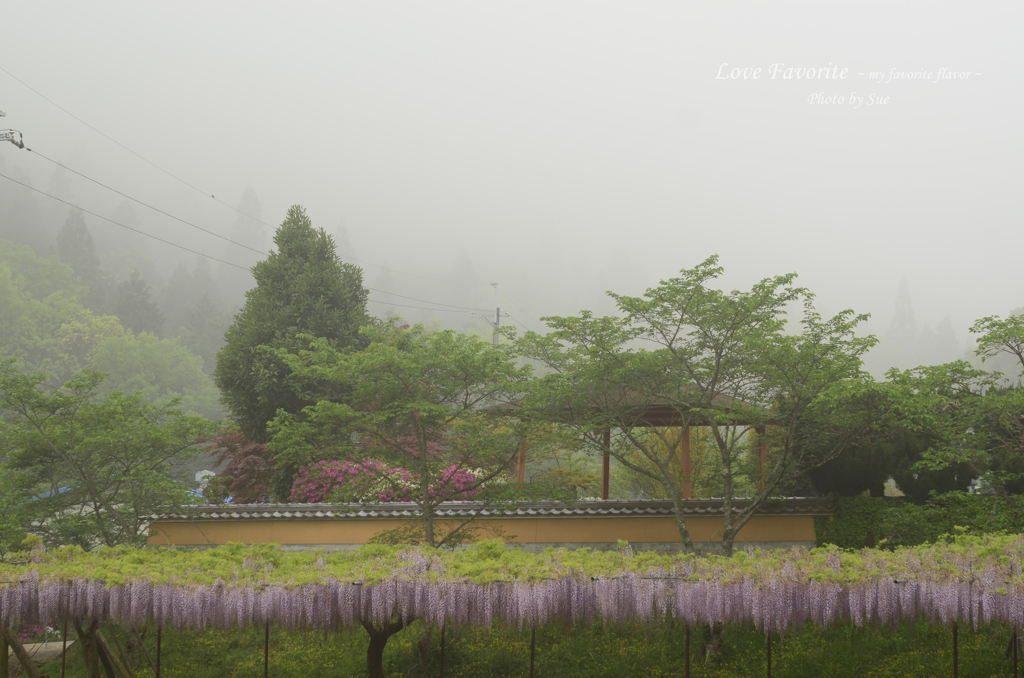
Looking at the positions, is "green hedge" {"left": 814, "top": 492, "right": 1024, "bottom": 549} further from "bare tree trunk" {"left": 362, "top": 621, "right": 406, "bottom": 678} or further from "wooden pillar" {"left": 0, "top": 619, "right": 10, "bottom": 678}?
"wooden pillar" {"left": 0, "top": 619, "right": 10, "bottom": 678}

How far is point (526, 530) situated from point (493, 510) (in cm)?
91

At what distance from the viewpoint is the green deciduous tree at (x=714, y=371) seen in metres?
12.6

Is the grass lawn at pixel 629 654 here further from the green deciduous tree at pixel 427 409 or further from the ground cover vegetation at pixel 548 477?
the green deciduous tree at pixel 427 409

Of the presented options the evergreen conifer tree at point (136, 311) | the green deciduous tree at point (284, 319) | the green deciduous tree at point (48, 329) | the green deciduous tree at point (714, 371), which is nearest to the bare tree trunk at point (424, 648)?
the green deciduous tree at point (714, 371)

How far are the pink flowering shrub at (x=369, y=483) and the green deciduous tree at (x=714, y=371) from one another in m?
2.67

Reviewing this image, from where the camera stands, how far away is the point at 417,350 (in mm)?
13742

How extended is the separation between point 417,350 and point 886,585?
881 centimetres

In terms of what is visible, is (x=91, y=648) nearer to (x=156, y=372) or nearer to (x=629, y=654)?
(x=629, y=654)

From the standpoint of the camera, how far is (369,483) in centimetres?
1412

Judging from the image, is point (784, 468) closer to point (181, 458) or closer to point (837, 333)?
point (837, 333)

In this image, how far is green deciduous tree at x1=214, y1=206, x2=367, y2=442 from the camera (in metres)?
20.9

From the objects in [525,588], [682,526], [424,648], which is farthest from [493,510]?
[525,588]


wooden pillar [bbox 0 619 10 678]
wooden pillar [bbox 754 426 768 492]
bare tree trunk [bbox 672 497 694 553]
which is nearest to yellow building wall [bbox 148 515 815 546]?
wooden pillar [bbox 754 426 768 492]

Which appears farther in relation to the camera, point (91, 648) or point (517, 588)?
point (91, 648)
